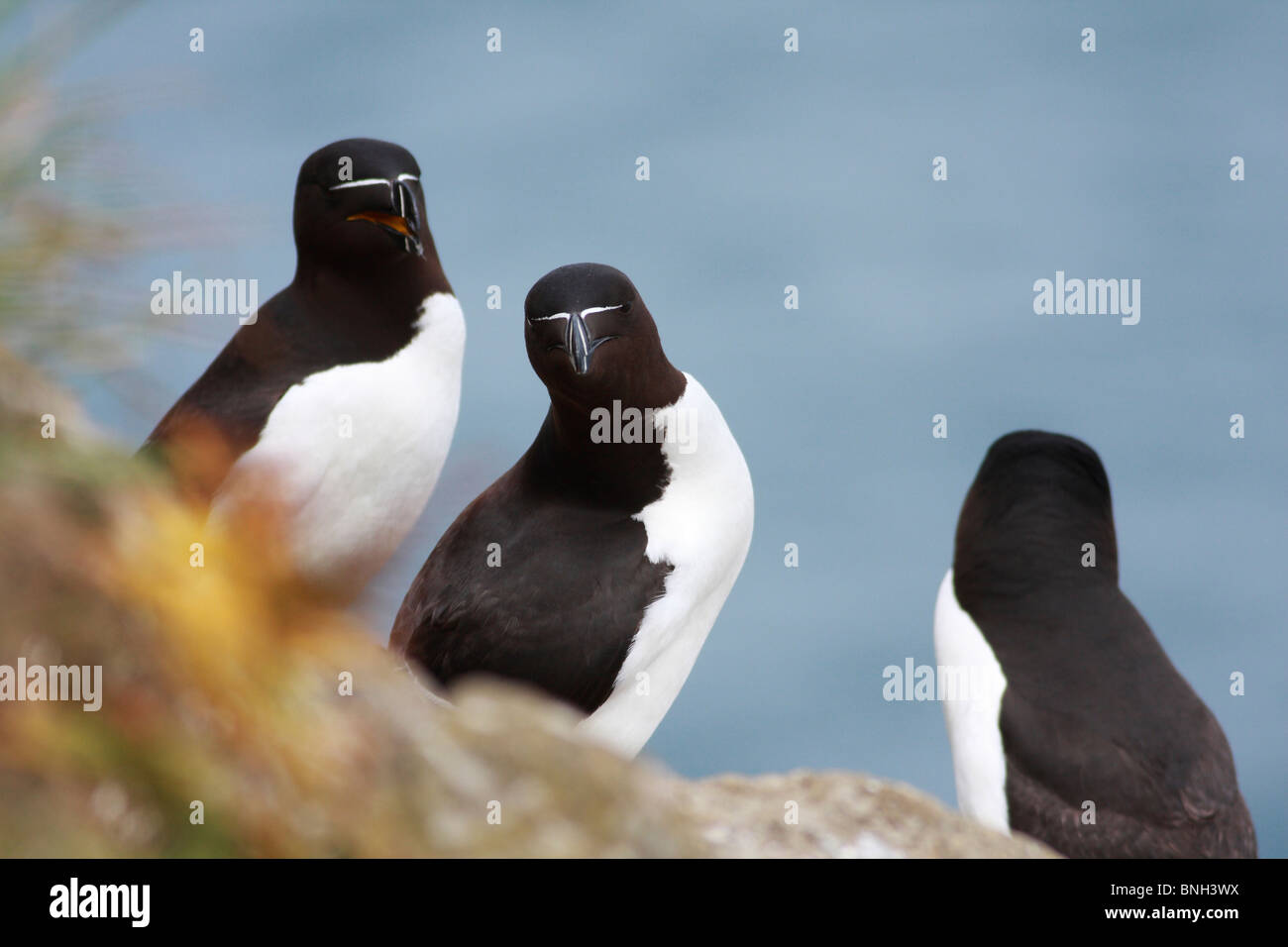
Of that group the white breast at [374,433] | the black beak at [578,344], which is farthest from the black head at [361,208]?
the black beak at [578,344]

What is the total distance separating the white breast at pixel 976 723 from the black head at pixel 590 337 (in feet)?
5.71

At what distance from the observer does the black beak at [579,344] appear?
5414 millimetres

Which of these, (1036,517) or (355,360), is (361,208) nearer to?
(355,360)

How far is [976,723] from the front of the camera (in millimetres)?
6230

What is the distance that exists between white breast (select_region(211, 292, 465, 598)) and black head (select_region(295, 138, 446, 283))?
1.02 ft

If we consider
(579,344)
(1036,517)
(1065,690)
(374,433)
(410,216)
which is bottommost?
(1065,690)

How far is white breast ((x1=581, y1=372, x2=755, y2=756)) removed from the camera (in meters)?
5.89

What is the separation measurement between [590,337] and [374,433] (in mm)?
1307

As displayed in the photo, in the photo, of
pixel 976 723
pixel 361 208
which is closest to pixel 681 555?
pixel 976 723

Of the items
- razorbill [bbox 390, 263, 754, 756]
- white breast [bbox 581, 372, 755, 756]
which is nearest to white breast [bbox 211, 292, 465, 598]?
razorbill [bbox 390, 263, 754, 756]

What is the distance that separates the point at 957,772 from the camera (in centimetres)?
651

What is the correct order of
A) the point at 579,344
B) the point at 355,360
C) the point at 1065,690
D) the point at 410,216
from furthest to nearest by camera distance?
1. the point at 355,360
2. the point at 410,216
3. the point at 1065,690
4. the point at 579,344

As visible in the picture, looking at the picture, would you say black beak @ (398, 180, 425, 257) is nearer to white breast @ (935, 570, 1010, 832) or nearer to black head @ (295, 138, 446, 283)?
black head @ (295, 138, 446, 283)
